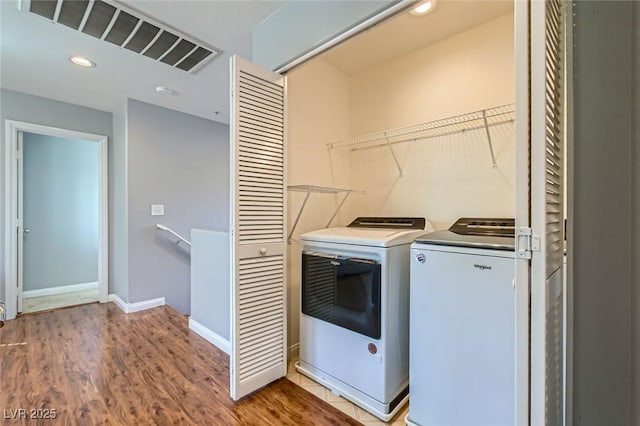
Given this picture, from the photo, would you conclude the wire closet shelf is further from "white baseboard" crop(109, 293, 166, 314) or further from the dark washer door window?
"white baseboard" crop(109, 293, 166, 314)

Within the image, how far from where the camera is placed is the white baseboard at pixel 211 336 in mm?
2439

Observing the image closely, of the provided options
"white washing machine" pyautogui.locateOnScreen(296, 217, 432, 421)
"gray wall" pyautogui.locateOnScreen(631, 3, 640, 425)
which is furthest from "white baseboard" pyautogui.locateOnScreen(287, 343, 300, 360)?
"gray wall" pyautogui.locateOnScreen(631, 3, 640, 425)

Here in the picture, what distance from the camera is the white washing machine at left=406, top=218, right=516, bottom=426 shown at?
124 centimetres

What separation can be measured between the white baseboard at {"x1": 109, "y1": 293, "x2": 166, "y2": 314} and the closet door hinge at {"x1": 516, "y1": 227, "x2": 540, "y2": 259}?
365 centimetres

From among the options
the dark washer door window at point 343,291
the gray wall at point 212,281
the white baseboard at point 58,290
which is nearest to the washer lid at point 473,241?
the dark washer door window at point 343,291

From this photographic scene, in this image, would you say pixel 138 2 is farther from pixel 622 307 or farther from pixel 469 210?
pixel 622 307

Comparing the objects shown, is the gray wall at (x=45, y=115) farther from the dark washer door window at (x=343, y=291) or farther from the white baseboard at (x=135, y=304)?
the dark washer door window at (x=343, y=291)

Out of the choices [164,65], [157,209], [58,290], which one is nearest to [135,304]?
[157,209]

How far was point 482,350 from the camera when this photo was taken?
130 cm

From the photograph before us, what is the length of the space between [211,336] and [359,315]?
153 cm

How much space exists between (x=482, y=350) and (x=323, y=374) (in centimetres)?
105

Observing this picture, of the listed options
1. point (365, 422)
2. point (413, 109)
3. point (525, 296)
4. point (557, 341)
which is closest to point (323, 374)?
point (365, 422)

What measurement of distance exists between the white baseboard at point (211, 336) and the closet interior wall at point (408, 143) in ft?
1.82

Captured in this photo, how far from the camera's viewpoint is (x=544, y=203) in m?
0.80
